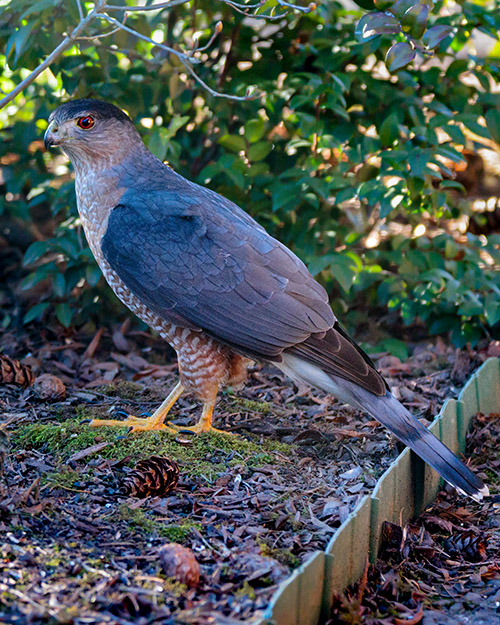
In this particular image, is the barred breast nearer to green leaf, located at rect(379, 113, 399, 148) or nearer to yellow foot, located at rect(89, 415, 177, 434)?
yellow foot, located at rect(89, 415, 177, 434)

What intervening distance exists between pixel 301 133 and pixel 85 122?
155 centimetres

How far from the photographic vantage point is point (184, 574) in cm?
272

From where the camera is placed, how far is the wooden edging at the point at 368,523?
2.62m

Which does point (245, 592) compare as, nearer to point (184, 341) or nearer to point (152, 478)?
point (152, 478)

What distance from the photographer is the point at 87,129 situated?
4379 millimetres

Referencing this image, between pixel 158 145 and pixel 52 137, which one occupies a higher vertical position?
pixel 52 137

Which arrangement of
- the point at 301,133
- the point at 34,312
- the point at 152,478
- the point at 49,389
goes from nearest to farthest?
the point at 152,478, the point at 49,389, the point at 301,133, the point at 34,312

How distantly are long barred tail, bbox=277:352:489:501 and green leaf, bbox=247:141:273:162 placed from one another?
1.80m

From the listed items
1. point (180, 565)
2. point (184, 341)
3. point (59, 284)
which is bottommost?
point (180, 565)

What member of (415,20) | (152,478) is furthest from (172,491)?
(415,20)

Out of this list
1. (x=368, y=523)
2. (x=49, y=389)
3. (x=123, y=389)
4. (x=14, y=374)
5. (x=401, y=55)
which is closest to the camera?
(x=368, y=523)

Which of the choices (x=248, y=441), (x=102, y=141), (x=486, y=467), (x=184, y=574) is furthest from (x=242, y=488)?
(x=102, y=141)

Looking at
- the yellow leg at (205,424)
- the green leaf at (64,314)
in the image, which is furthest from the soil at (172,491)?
the green leaf at (64,314)

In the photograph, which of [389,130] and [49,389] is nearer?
[49,389]
